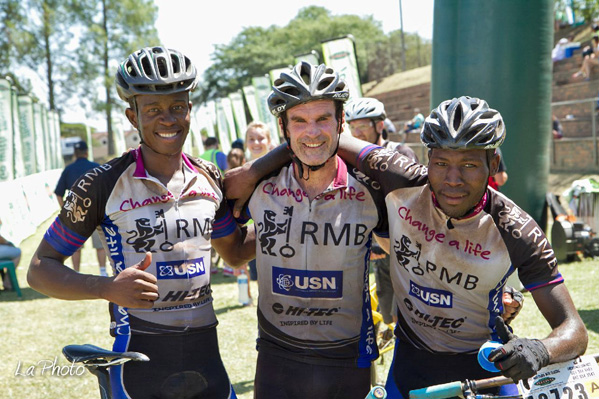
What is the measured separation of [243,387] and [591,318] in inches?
177

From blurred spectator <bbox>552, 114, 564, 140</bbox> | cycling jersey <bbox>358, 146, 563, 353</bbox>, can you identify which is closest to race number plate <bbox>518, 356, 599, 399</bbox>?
cycling jersey <bbox>358, 146, 563, 353</bbox>

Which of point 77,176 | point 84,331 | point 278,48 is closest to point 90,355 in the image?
point 84,331

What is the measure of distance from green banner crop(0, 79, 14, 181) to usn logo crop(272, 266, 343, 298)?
13.9 meters

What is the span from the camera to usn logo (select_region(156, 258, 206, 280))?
2.96 m

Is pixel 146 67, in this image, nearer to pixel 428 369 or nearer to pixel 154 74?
pixel 154 74

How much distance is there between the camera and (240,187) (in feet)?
10.9

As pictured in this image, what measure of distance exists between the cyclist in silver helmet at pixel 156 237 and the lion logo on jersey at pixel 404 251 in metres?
1.02

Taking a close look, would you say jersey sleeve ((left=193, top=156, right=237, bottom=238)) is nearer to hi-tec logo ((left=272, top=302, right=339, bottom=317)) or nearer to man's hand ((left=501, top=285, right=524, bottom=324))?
hi-tec logo ((left=272, top=302, right=339, bottom=317))

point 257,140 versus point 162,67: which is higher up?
point 162,67

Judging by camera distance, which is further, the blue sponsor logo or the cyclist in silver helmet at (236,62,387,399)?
the cyclist in silver helmet at (236,62,387,399)

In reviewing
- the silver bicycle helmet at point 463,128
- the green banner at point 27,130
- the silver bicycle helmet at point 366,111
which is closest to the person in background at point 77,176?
the silver bicycle helmet at point 366,111

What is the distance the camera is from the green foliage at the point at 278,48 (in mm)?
72938

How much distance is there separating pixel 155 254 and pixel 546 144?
807cm

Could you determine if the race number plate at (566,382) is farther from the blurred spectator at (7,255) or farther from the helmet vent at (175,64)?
the blurred spectator at (7,255)
